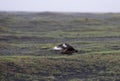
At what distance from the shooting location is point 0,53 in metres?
27.8

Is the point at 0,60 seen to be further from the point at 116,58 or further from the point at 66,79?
the point at 116,58

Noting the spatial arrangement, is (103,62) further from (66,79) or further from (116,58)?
(66,79)

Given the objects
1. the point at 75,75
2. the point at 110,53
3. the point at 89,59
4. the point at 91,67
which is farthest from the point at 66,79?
the point at 110,53

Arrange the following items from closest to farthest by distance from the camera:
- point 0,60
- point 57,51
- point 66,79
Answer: point 66,79, point 0,60, point 57,51

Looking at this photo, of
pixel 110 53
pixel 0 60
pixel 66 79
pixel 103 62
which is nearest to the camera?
pixel 66 79

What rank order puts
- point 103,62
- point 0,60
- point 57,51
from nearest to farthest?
point 0,60
point 103,62
point 57,51

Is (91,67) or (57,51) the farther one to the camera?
(57,51)

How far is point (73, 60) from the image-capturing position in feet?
81.4

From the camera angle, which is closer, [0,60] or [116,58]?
[0,60]

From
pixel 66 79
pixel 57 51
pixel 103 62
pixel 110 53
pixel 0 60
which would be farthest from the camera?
pixel 57 51

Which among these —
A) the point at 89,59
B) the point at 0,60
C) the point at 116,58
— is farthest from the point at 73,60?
the point at 0,60

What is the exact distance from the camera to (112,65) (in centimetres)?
2380

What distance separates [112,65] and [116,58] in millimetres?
1541

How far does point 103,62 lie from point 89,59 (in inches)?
41.7
